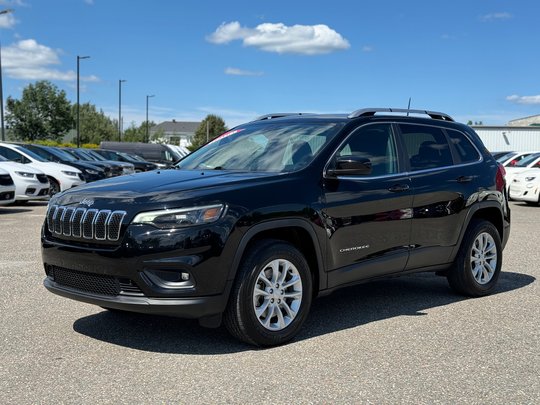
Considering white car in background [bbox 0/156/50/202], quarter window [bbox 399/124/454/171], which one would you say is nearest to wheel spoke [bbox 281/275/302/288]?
quarter window [bbox 399/124/454/171]

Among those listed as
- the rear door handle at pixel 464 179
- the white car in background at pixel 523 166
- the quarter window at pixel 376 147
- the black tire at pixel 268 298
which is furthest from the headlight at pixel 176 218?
the white car in background at pixel 523 166

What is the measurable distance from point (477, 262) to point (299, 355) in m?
2.76

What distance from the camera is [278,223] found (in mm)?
4793

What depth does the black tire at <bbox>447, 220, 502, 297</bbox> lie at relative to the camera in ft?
21.4

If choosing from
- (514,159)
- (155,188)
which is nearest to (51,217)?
(155,188)

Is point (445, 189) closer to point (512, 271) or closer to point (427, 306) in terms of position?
point (427, 306)

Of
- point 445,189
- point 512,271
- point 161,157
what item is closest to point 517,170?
point 512,271

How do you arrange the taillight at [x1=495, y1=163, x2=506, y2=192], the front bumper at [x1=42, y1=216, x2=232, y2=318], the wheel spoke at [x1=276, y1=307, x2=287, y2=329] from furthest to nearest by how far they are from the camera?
the taillight at [x1=495, y1=163, x2=506, y2=192] → the wheel spoke at [x1=276, y1=307, x2=287, y2=329] → the front bumper at [x1=42, y1=216, x2=232, y2=318]

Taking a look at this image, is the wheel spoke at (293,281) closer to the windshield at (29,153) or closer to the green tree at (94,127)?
the windshield at (29,153)

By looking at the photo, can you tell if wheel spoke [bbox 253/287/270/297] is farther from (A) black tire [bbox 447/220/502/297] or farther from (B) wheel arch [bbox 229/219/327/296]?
(A) black tire [bbox 447/220/502/297]

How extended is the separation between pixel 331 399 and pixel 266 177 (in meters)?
1.73

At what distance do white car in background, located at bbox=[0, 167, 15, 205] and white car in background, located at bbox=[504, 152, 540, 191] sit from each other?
1305 centimetres

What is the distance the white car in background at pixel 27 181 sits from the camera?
15547 millimetres

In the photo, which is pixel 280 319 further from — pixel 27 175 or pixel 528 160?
pixel 528 160
